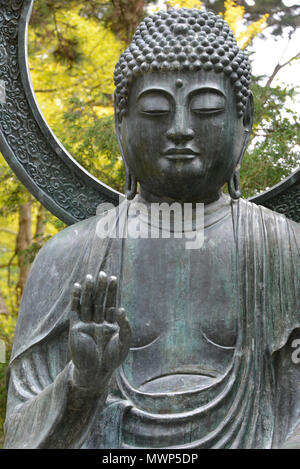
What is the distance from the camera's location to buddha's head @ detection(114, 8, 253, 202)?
15.5 feet

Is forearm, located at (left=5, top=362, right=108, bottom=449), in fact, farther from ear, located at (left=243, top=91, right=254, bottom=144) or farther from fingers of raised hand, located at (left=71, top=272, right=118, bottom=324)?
ear, located at (left=243, top=91, right=254, bottom=144)

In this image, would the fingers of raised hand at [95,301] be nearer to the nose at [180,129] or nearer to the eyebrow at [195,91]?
the nose at [180,129]

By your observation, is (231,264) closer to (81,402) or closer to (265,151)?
(81,402)

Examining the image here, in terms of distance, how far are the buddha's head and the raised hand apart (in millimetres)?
857

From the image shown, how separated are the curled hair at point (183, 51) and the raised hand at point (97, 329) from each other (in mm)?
1151

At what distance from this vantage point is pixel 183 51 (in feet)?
15.6

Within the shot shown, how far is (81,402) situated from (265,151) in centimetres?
464

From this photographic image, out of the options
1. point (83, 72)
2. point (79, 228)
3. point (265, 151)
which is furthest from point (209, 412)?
Answer: point (83, 72)

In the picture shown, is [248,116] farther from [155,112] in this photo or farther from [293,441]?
[293,441]

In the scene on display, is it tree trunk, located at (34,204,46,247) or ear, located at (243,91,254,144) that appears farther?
tree trunk, located at (34,204,46,247)

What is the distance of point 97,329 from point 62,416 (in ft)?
1.49

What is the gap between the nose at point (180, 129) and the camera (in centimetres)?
468

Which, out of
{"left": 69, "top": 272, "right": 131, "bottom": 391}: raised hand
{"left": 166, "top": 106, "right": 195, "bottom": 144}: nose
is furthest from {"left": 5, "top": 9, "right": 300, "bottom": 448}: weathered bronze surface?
{"left": 69, "top": 272, "right": 131, "bottom": 391}: raised hand

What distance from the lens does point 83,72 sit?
1220 centimetres
